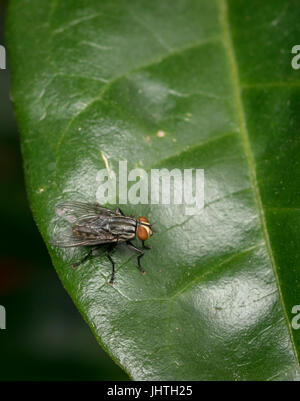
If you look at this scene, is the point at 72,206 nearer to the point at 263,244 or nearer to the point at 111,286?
the point at 111,286

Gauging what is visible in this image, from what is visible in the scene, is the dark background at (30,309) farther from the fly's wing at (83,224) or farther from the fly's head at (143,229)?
the fly's head at (143,229)

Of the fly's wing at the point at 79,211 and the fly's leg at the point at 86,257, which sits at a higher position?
the fly's wing at the point at 79,211

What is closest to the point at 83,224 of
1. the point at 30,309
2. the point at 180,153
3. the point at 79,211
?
the point at 79,211

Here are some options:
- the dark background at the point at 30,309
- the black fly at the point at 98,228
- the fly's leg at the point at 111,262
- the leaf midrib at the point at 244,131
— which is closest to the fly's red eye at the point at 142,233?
the black fly at the point at 98,228

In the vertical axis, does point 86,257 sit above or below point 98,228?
below

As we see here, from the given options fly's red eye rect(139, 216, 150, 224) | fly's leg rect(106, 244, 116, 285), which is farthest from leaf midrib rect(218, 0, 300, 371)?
fly's leg rect(106, 244, 116, 285)

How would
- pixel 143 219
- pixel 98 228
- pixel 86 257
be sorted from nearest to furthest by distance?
pixel 86 257 < pixel 143 219 < pixel 98 228

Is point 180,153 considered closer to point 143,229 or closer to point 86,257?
point 143,229
